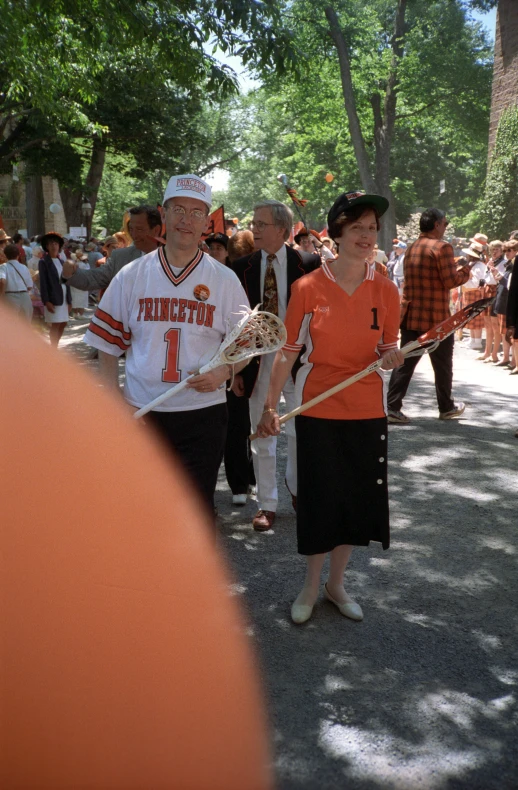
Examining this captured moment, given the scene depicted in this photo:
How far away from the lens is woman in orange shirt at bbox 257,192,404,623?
4.05 meters

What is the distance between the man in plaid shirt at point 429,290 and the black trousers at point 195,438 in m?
5.07

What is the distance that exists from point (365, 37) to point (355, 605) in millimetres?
32165

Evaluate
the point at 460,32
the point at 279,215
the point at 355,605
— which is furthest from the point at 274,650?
the point at 460,32

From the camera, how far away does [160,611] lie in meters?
3.87

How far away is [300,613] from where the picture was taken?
4.35m

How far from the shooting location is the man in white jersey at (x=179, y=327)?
3.86 m

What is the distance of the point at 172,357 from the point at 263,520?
2231 mm

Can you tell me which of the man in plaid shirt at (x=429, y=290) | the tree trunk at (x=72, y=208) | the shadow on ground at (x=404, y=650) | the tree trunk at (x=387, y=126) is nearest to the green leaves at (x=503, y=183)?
the tree trunk at (x=387, y=126)

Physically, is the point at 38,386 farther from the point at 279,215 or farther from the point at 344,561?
the point at 279,215

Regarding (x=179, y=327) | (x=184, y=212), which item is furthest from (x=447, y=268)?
(x=179, y=327)

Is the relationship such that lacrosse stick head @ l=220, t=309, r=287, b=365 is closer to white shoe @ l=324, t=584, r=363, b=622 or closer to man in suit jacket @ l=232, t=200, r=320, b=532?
white shoe @ l=324, t=584, r=363, b=622

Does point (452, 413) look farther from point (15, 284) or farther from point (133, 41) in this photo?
point (15, 284)

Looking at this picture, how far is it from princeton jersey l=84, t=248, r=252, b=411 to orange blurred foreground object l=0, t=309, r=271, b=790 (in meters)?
0.23

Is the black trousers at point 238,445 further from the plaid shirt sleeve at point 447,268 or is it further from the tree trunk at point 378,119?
the tree trunk at point 378,119
